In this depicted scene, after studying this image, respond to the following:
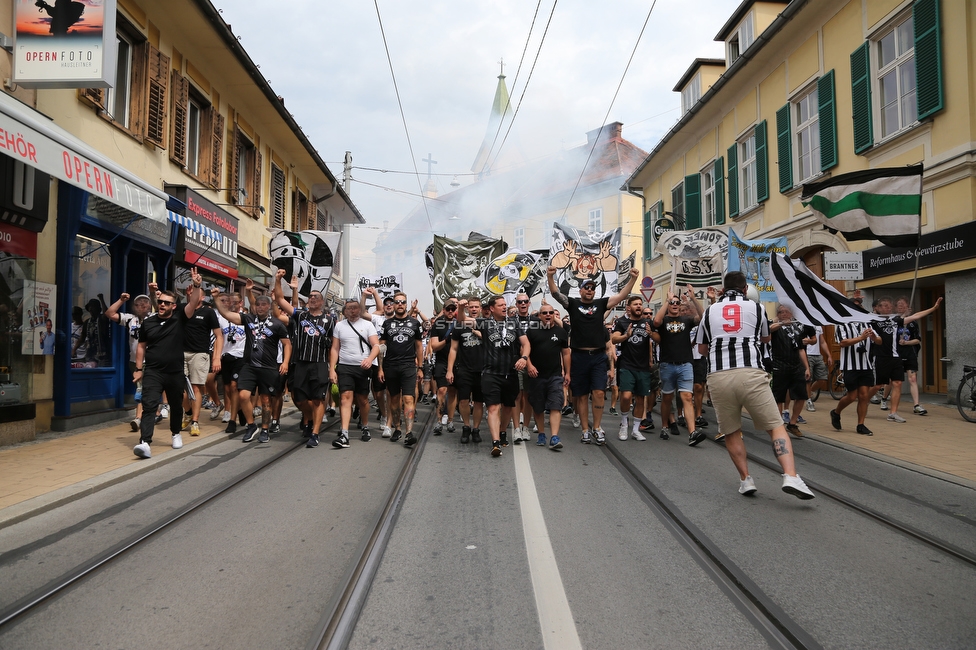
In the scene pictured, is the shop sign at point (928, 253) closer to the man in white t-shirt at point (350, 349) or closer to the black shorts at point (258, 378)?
the man in white t-shirt at point (350, 349)

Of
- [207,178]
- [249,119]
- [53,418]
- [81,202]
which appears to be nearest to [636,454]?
[53,418]

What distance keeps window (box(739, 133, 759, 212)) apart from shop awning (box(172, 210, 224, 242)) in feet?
45.8

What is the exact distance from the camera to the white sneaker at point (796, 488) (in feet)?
16.2

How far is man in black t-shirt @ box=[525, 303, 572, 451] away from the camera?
8117 mm

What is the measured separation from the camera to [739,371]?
18.1ft

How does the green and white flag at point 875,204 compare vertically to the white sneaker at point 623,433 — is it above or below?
above

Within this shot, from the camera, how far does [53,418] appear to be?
8.90 meters

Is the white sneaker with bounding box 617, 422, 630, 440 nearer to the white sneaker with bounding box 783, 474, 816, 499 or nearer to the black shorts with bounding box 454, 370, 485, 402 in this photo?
the black shorts with bounding box 454, 370, 485, 402

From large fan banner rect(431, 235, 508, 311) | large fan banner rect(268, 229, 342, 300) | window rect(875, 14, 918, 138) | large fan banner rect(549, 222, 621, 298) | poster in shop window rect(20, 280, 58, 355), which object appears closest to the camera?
poster in shop window rect(20, 280, 58, 355)

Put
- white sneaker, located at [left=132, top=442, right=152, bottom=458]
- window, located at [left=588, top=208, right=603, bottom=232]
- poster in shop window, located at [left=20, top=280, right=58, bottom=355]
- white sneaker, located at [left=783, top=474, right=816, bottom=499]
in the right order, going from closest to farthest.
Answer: white sneaker, located at [left=783, top=474, right=816, bottom=499] < white sneaker, located at [left=132, top=442, right=152, bottom=458] < poster in shop window, located at [left=20, top=280, right=58, bottom=355] < window, located at [left=588, top=208, right=603, bottom=232]

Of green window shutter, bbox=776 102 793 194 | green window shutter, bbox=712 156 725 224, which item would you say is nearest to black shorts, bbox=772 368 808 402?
green window shutter, bbox=776 102 793 194

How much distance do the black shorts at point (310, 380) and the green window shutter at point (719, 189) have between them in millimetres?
16196

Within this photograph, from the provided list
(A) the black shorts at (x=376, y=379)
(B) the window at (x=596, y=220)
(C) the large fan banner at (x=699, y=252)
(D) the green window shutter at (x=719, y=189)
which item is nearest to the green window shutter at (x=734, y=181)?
(D) the green window shutter at (x=719, y=189)

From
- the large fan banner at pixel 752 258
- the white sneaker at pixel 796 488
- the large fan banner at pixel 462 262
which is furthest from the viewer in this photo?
Result: the large fan banner at pixel 462 262
